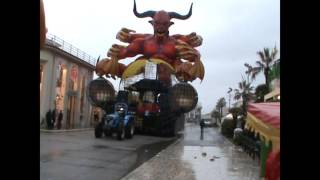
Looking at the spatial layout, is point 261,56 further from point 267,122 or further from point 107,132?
point 267,122

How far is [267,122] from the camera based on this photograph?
638 centimetres

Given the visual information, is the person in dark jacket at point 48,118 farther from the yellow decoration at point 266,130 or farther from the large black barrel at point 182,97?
the yellow decoration at point 266,130

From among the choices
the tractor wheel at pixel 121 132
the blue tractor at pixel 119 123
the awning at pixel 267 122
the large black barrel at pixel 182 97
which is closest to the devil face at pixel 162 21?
the large black barrel at pixel 182 97

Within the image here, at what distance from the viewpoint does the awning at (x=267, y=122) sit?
19.6 feet

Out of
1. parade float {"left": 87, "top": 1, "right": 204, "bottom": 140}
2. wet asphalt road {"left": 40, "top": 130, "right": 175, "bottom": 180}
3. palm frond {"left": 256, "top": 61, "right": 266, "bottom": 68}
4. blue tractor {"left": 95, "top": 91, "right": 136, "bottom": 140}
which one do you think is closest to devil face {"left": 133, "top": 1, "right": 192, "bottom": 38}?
parade float {"left": 87, "top": 1, "right": 204, "bottom": 140}

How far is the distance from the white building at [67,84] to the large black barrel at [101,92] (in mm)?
4192

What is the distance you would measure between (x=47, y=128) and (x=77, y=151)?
448 inches

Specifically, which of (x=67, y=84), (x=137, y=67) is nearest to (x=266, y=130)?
(x=137, y=67)

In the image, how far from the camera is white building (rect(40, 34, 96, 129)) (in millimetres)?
30625

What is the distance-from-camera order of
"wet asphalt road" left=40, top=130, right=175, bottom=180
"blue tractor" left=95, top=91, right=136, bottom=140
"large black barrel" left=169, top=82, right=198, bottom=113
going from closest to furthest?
"wet asphalt road" left=40, top=130, right=175, bottom=180
"blue tractor" left=95, top=91, right=136, bottom=140
"large black barrel" left=169, top=82, right=198, bottom=113

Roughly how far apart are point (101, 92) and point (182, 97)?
4404 millimetres

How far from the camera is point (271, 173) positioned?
5.30 metres

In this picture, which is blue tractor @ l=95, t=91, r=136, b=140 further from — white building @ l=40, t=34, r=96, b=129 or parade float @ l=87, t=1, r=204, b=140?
white building @ l=40, t=34, r=96, b=129
